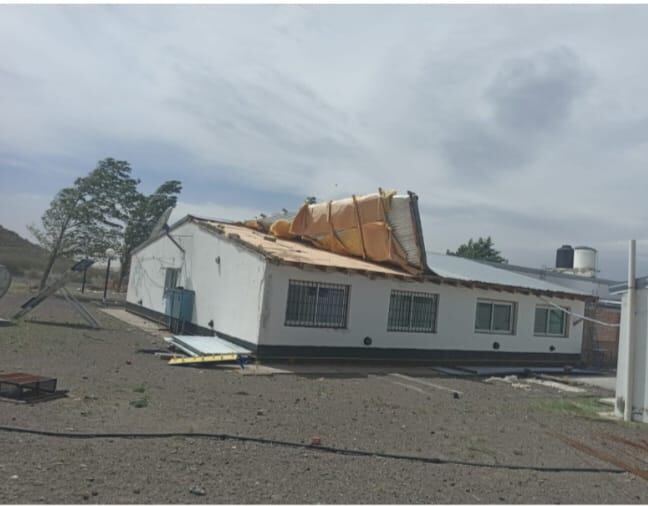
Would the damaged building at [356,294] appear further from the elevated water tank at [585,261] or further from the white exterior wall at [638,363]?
the elevated water tank at [585,261]

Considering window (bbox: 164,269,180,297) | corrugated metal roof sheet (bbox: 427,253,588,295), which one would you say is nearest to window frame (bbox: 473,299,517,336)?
corrugated metal roof sheet (bbox: 427,253,588,295)

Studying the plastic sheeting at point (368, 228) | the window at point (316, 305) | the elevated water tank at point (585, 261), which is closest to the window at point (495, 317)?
the plastic sheeting at point (368, 228)

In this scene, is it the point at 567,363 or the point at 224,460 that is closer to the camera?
the point at 224,460

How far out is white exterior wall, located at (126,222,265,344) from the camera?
13742mm

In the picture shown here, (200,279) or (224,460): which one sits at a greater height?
(200,279)

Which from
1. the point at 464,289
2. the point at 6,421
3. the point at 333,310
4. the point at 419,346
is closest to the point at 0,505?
the point at 6,421

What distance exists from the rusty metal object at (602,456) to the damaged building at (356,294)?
7119 millimetres

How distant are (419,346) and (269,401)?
8024 millimetres

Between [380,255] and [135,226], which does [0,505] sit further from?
[135,226]

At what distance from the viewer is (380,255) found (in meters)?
16.0

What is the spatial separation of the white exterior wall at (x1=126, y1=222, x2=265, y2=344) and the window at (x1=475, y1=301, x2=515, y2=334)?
7.42 meters

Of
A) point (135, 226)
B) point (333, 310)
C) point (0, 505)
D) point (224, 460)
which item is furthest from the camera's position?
point (135, 226)

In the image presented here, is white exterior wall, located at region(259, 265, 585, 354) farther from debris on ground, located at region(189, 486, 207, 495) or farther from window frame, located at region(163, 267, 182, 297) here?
debris on ground, located at region(189, 486, 207, 495)

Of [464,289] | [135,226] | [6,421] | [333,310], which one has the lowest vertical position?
[6,421]
